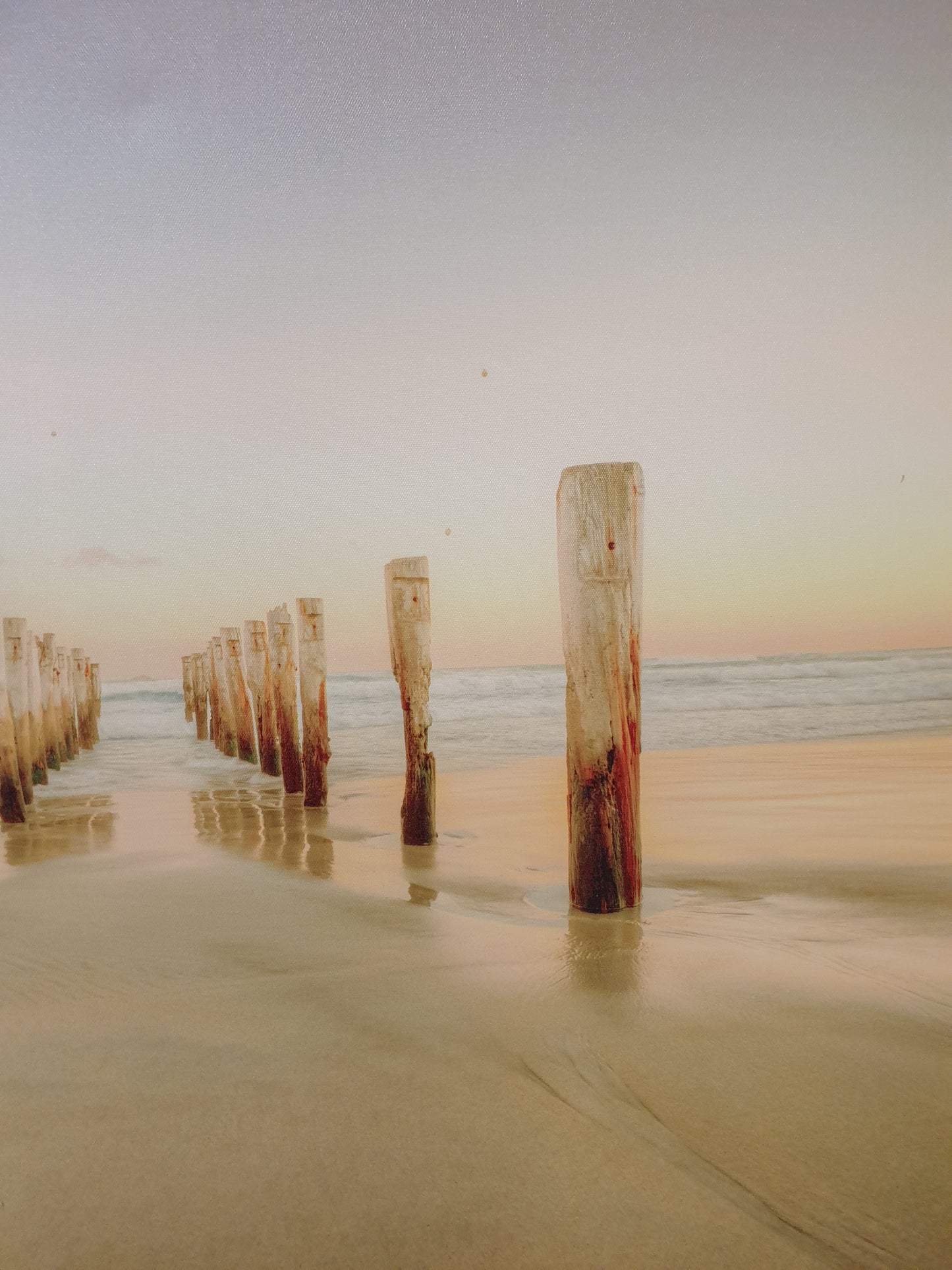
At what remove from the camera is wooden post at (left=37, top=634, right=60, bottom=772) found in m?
12.9

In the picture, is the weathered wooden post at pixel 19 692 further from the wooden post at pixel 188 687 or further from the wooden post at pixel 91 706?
the wooden post at pixel 188 687

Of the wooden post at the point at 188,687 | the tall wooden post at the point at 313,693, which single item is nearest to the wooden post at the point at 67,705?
the wooden post at the point at 188,687

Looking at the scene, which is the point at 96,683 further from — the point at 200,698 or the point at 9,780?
the point at 9,780

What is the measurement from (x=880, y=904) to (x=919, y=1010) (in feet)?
4.59

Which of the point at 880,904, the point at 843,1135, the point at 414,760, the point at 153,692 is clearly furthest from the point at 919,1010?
the point at 153,692

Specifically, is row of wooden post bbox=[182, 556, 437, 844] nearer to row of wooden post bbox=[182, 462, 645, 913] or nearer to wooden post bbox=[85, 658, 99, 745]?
Result: row of wooden post bbox=[182, 462, 645, 913]

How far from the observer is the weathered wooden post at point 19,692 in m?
7.91

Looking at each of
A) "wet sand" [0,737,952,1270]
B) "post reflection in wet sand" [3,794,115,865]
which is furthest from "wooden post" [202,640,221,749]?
"wet sand" [0,737,952,1270]

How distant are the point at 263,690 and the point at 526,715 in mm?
12478

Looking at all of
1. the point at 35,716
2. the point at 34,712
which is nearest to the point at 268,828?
the point at 34,712

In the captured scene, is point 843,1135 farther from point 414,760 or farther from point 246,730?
point 246,730

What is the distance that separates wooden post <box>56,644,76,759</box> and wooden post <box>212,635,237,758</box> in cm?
261

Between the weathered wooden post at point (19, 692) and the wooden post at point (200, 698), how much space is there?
1164cm

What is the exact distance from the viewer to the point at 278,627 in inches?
381
